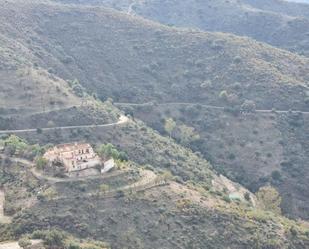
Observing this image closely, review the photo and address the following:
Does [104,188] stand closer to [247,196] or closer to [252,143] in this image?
[247,196]

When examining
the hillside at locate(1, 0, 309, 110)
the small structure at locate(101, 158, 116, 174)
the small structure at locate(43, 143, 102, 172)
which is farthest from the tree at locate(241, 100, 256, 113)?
the small structure at locate(43, 143, 102, 172)

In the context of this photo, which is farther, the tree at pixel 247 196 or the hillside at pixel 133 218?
the tree at pixel 247 196

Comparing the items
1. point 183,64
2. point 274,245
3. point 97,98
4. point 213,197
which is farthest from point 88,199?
point 183,64

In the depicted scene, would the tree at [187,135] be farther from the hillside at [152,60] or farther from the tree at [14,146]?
the tree at [14,146]

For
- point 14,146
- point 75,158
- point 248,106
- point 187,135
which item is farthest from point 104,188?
point 248,106

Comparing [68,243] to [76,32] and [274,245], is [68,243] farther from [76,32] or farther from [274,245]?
[76,32]

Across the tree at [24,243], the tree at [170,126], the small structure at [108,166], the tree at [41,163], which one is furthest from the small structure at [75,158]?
the tree at [170,126]

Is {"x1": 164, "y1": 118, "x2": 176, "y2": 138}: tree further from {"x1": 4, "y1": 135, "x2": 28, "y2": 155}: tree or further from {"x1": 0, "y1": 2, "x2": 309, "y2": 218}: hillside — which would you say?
{"x1": 4, "y1": 135, "x2": 28, "y2": 155}: tree
